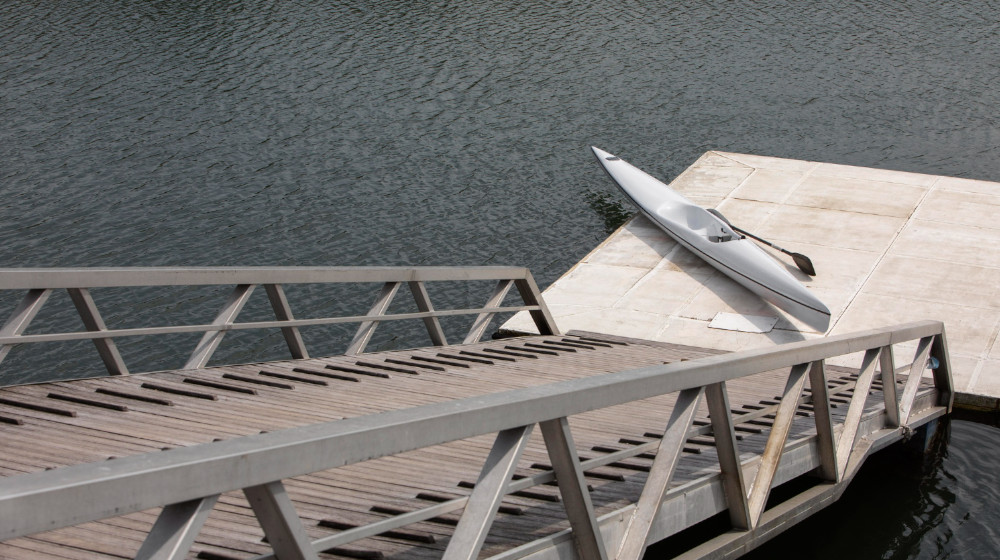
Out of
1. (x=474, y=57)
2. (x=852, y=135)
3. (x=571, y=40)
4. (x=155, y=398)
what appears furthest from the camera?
(x=571, y=40)

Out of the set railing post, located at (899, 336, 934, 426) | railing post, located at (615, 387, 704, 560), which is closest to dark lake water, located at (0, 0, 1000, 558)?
railing post, located at (899, 336, 934, 426)

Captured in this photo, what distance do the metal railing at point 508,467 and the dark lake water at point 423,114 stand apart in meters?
4.16

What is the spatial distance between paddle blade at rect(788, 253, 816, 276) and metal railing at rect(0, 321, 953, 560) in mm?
8195

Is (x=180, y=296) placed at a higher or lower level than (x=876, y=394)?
higher

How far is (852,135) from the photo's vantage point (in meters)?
24.9

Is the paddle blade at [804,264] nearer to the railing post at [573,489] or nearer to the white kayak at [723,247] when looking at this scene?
the white kayak at [723,247]

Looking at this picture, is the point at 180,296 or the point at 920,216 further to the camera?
the point at 920,216

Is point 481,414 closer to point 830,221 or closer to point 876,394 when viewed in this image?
point 876,394

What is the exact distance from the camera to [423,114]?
2544 centimetres

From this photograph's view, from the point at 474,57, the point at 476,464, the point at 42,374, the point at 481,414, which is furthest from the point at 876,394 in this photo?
the point at 474,57

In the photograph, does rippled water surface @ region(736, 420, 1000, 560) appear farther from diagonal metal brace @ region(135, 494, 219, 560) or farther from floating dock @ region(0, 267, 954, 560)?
diagonal metal brace @ region(135, 494, 219, 560)

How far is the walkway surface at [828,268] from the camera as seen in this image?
575 inches

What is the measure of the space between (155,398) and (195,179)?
49.8ft

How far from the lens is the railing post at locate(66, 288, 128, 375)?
7.02 meters
